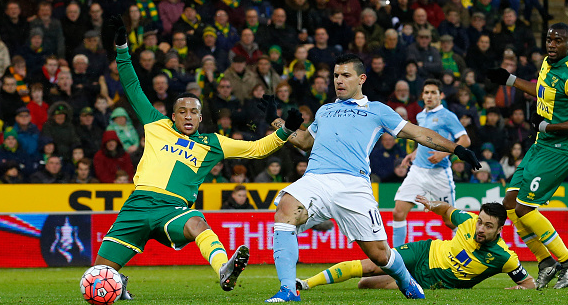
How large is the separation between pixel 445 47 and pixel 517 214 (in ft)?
28.1

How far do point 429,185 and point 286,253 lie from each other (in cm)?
497

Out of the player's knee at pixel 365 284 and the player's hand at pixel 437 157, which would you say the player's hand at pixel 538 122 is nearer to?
the player's hand at pixel 437 157

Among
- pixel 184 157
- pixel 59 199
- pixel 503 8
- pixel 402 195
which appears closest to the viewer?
pixel 184 157

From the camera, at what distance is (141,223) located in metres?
7.02

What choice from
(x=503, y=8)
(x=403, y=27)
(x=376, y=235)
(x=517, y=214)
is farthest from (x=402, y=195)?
(x=503, y=8)

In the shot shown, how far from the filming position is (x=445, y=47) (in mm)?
16625

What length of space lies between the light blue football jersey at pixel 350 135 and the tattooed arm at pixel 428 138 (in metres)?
0.08

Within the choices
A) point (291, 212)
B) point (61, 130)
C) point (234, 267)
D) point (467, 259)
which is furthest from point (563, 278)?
point (61, 130)

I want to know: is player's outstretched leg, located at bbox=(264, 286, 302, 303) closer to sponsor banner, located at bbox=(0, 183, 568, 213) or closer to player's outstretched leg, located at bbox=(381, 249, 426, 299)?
player's outstretched leg, located at bbox=(381, 249, 426, 299)

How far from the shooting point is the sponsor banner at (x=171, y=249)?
12227 mm

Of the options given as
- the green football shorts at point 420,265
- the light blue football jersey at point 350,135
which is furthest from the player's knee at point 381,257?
the green football shorts at point 420,265

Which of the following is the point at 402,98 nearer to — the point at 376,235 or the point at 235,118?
the point at 235,118

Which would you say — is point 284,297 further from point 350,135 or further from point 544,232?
point 544,232

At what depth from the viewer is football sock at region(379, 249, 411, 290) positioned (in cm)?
691
